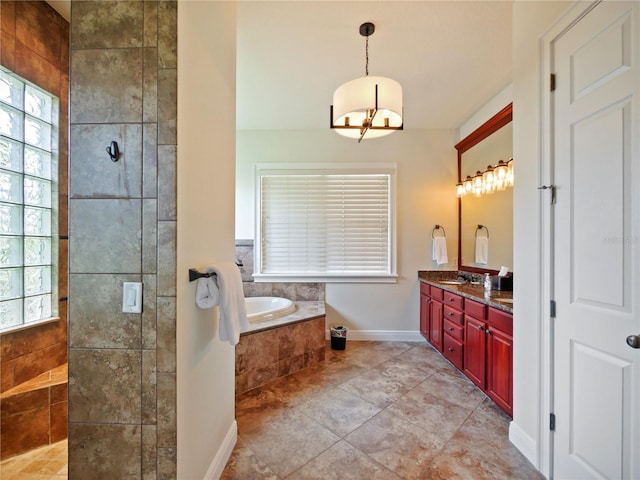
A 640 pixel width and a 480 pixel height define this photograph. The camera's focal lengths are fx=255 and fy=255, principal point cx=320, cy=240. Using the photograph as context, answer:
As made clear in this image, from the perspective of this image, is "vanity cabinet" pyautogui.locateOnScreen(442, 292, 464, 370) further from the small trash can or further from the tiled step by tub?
the tiled step by tub

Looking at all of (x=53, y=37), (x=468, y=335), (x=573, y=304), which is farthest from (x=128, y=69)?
(x=468, y=335)

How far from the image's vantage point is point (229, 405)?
159cm

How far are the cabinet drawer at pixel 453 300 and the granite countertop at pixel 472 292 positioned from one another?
56 mm

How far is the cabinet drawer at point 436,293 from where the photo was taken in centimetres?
297

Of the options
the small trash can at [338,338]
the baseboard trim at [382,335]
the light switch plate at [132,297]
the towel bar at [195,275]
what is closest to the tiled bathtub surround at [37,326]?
the light switch plate at [132,297]

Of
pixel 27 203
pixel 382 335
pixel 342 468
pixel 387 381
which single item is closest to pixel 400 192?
pixel 382 335

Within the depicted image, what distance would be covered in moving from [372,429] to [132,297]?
1.76 metres

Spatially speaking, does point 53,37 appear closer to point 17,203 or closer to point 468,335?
point 17,203

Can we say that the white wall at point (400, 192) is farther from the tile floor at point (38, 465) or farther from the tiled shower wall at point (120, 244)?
the tiled shower wall at point (120, 244)

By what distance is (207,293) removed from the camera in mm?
1160

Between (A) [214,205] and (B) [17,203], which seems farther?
(B) [17,203]

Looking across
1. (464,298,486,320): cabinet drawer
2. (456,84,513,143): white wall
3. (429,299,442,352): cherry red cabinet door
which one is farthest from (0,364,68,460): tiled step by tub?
(456,84,513,143): white wall

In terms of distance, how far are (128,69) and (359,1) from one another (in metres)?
1.58

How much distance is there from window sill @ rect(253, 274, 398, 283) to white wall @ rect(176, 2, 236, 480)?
198cm
